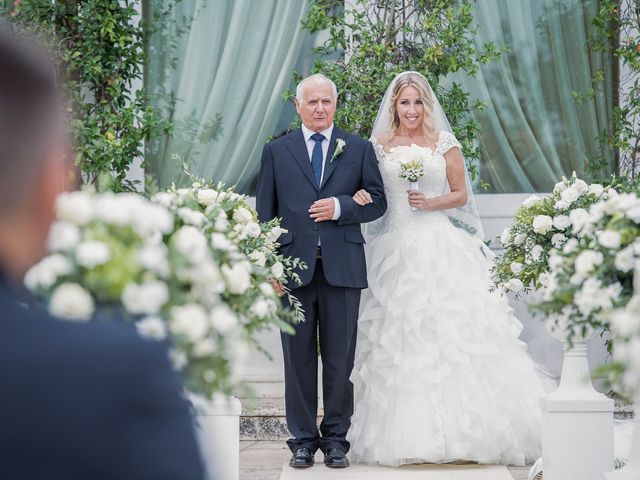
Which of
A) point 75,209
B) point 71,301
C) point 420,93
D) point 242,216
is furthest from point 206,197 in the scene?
point 71,301

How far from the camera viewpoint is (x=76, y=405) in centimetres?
95

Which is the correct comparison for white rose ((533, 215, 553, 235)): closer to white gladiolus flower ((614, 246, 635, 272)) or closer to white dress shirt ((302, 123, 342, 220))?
white dress shirt ((302, 123, 342, 220))

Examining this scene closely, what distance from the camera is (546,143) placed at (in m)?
7.32

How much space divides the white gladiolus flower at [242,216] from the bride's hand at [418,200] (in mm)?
1577

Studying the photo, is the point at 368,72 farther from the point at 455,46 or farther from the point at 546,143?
the point at 546,143

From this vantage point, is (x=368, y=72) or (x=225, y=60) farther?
(x=225, y=60)

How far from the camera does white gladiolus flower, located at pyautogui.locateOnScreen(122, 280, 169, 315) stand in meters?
1.85

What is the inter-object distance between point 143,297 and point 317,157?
12.3ft

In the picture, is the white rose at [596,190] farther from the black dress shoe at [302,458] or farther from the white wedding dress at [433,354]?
the black dress shoe at [302,458]

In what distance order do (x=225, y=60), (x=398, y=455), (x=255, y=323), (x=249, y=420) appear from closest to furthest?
(x=255, y=323) → (x=398, y=455) → (x=249, y=420) → (x=225, y=60)

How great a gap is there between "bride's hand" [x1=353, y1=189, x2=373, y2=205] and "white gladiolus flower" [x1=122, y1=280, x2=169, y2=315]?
353cm

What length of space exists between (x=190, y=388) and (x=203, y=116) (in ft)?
18.5

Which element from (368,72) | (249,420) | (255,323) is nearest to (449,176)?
(368,72)

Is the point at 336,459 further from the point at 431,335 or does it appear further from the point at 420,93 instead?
the point at 420,93
